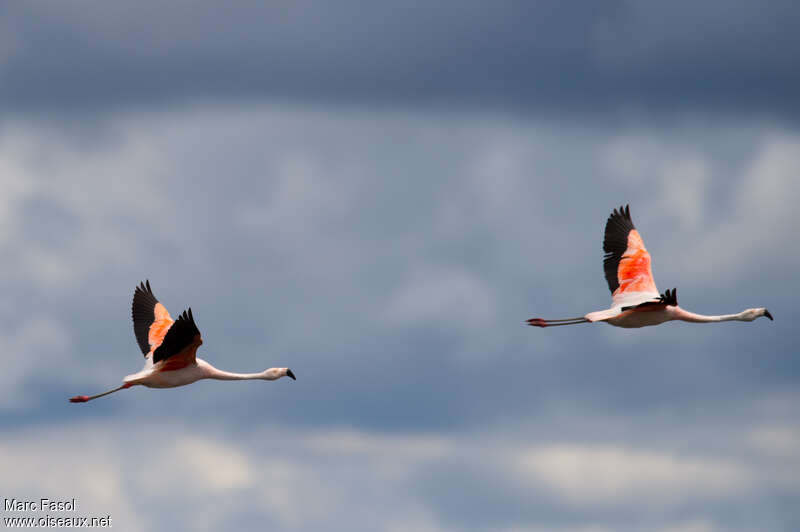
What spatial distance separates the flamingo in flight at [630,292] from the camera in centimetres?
4509

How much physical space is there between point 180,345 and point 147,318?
629cm

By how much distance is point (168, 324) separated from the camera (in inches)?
1842

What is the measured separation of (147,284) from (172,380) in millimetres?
5855

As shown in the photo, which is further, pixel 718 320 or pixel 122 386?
pixel 718 320

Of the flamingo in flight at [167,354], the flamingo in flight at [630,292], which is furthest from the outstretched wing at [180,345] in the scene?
the flamingo in flight at [630,292]

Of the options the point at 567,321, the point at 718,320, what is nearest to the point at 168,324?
the point at 567,321

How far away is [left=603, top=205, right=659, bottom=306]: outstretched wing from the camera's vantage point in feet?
151

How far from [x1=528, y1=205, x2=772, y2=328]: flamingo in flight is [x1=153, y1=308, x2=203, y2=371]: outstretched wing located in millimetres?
11023

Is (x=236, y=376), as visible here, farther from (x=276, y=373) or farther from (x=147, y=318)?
(x=147, y=318)

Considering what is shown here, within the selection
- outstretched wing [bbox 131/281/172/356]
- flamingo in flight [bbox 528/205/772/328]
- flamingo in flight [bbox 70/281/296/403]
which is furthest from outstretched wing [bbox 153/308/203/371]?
flamingo in flight [bbox 528/205/772/328]

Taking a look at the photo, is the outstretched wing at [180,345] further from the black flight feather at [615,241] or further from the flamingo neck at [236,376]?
the black flight feather at [615,241]

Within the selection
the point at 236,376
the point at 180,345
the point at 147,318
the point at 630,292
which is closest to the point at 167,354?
the point at 180,345

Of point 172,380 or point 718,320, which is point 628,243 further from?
point 172,380

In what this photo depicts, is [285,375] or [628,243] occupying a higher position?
[628,243]
